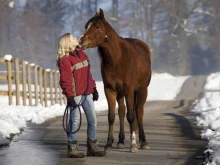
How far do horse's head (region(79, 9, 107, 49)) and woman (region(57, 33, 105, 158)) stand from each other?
156 mm

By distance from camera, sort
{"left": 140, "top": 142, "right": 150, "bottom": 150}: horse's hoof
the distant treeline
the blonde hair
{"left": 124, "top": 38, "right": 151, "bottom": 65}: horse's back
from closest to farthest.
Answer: the blonde hair < {"left": 140, "top": 142, "right": 150, "bottom": 150}: horse's hoof < {"left": 124, "top": 38, "right": 151, "bottom": 65}: horse's back < the distant treeline

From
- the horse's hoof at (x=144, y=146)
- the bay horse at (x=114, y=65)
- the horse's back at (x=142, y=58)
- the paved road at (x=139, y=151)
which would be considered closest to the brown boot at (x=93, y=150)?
the paved road at (x=139, y=151)

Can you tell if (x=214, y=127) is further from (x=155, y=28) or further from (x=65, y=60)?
(x=155, y=28)

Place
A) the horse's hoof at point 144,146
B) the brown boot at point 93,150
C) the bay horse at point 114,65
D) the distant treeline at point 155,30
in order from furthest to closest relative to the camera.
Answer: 1. the distant treeline at point 155,30
2. the horse's hoof at point 144,146
3. the bay horse at point 114,65
4. the brown boot at point 93,150

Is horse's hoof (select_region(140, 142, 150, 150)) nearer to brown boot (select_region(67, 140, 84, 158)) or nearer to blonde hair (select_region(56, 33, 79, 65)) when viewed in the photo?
brown boot (select_region(67, 140, 84, 158))

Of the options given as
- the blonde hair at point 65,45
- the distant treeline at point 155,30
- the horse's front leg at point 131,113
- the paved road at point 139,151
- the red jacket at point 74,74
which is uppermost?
the distant treeline at point 155,30

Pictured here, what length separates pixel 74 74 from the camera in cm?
786

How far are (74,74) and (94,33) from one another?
648 millimetres

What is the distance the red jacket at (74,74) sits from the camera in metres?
7.74

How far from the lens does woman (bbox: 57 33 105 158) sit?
25.4 feet

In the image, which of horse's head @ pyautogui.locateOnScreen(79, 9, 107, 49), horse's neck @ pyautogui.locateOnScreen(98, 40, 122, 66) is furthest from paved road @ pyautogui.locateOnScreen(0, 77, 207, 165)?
horse's head @ pyautogui.locateOnScreen(79, 9, 107, 49)

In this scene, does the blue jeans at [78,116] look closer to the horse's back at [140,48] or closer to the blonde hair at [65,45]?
the blonde hair at [65,45]

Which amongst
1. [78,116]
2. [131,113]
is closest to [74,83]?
[78,116]

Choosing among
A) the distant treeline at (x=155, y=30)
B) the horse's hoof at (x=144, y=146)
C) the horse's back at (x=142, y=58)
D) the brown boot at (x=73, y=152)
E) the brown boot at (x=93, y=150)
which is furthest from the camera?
the distant treeline at (x=155, y=30)
